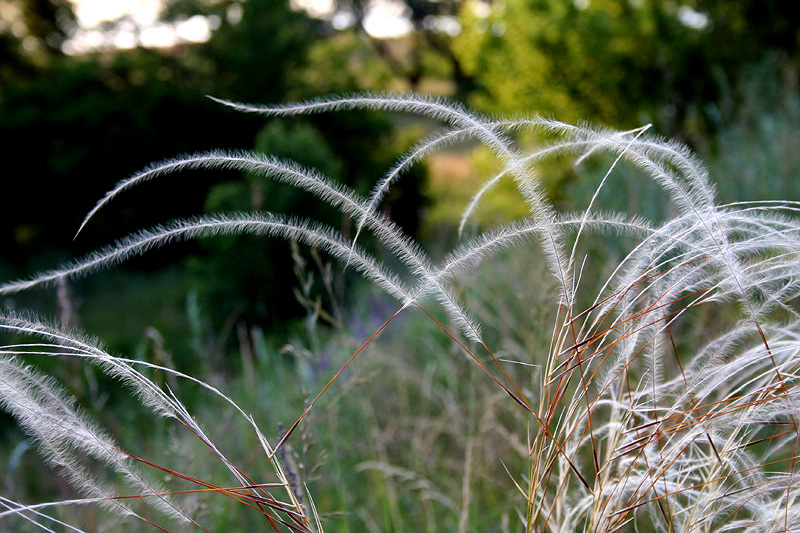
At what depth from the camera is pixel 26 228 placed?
9445 mm

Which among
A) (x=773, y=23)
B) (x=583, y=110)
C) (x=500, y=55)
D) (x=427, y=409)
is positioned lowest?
(x=427, y=409)

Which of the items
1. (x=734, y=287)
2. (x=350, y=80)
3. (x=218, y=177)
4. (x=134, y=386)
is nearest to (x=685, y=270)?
(x=734, y=287)

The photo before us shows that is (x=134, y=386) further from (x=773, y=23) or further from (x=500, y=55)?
(x=773, y=23)

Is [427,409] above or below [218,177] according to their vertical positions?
below

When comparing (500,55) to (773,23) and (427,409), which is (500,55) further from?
(427,409)

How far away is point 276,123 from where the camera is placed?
7.17m

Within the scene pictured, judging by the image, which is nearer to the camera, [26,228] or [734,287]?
[734,287]

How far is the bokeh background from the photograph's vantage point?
17.4ft

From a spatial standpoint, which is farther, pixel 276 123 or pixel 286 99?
pixel 286 99

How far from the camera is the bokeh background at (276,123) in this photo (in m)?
5.30

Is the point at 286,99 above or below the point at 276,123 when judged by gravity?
above

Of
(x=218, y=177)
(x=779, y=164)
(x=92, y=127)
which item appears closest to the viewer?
(x=779, y=164)

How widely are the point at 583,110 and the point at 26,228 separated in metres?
9.06

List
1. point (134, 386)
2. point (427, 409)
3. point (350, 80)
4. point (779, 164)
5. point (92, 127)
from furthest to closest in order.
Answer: point (350, 80), point (92, 127), point (779, 164), point (427, 409), point (134, 386)
